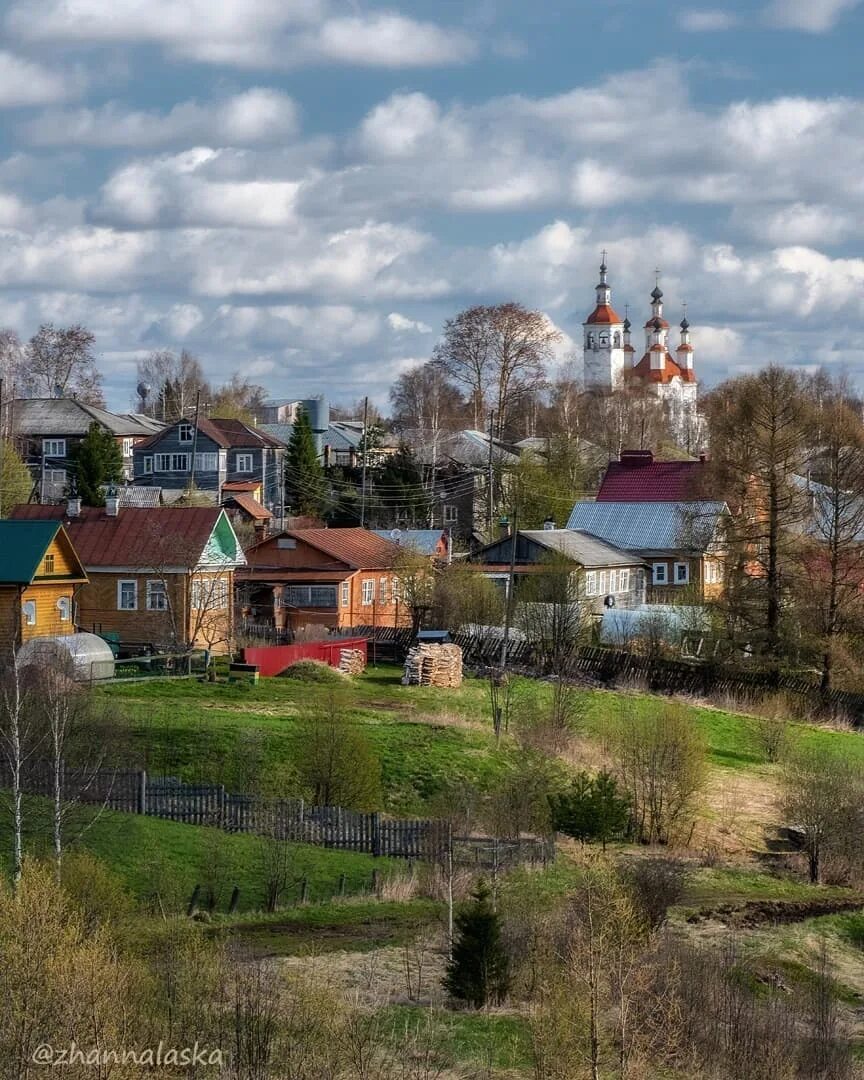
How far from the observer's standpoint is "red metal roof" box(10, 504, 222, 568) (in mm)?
44969

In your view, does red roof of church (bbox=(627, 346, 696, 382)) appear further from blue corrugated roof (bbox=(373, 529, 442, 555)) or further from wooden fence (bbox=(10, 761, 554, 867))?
wooden fence (bbox=(10, 761, 554, 867))

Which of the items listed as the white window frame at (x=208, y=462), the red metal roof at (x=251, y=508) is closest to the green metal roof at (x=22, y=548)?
the red metal roof at (x=251, y=508)

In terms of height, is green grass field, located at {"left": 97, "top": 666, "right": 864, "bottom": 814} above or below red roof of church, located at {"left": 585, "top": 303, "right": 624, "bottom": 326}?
below

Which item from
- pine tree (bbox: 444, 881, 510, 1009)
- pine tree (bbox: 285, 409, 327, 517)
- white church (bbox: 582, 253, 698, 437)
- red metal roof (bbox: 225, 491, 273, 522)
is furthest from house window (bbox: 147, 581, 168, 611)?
white church (bbox: 582, 253, 698, 437)

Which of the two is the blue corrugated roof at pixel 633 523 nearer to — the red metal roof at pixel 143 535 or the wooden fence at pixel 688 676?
the wooden fence at pixel 688 676

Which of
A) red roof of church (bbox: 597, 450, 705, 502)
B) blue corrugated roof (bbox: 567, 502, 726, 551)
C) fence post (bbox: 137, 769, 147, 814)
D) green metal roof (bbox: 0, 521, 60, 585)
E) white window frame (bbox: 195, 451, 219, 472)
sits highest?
white window frame (bbox: 195, 451, 219, 472)

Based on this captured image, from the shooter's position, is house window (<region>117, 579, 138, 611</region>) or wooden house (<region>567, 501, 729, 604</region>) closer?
house window (<region>117, 579, 138, 611</region>)

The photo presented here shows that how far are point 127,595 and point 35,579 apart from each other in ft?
16.9

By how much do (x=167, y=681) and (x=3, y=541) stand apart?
20.1 ft

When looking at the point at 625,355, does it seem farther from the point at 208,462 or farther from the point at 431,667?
the point at 431,667

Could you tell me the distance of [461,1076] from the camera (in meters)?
14.9

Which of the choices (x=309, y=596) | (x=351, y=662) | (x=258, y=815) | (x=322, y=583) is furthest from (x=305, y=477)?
(x=258, y=815)

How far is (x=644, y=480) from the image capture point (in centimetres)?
6831

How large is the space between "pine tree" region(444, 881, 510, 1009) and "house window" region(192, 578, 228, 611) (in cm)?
2746
